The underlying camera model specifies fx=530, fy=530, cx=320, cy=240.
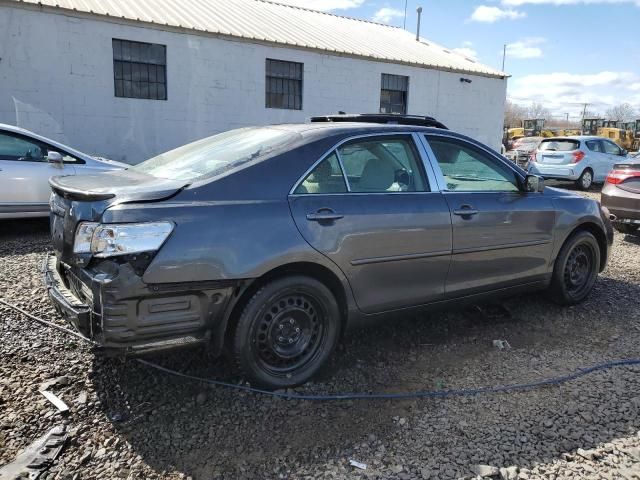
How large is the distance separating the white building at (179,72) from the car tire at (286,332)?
10.9 m

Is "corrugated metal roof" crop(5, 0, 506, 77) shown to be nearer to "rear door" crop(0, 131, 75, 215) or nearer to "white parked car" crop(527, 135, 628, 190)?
"white parked car" crop(527, 135, 628, 190)

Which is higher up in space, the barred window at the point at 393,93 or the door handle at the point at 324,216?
the barred window at the point at 393,93

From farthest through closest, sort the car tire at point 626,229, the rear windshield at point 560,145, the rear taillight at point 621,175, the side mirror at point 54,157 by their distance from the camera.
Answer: the rear windshield at point 560,145
the car tire at point 626,229
the rear taillight at point 621,175
the side mirror at point 54,157

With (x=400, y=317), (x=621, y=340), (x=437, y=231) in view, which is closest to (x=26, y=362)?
(x=400, y=317)

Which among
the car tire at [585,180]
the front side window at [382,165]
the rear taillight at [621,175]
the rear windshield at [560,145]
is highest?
the rear windshield at [560,145]

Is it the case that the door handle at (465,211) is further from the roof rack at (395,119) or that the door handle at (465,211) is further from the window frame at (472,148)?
the roof rack at (395,119)

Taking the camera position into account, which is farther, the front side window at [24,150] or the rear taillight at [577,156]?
the rear taillight at [577,156]

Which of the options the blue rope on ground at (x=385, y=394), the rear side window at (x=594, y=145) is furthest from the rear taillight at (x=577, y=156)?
the blue rope on ground at (x=385, y=394)

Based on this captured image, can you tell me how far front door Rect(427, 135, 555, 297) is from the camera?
382 centimetres

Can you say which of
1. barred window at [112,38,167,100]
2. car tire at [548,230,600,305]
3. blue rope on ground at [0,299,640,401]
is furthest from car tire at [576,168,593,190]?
blue rope on ground at [0,299,640,401]

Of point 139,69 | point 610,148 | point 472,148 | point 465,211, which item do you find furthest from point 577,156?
point 465,211

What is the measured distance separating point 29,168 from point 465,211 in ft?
18.6

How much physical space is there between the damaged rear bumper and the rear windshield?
1520 cm

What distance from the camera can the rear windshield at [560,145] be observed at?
15.6m
